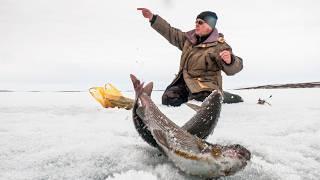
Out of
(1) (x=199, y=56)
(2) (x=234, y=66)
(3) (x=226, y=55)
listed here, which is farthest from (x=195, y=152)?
(1) (x=199, y=56)

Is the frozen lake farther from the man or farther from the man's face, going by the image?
the man's face

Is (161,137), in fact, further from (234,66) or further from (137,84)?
(234,66)

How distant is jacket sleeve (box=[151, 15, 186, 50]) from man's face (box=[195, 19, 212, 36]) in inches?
15.5

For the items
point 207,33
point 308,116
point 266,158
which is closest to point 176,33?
point 207,33

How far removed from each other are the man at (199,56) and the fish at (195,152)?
11.5 feet

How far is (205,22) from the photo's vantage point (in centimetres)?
579

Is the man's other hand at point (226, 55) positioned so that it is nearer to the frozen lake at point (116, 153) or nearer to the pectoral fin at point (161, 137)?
the frozen lake at point (116, 153)

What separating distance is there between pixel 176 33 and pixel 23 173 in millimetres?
4409

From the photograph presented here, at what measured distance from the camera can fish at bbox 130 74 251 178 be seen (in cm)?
178

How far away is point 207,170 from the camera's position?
1.83 meters

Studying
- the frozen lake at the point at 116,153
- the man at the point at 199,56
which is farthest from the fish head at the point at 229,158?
the man at the point at 199,56

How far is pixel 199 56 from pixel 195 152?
4011mm

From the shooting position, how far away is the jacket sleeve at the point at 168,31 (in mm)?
6117

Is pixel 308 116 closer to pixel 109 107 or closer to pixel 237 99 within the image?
pixel 237 99
